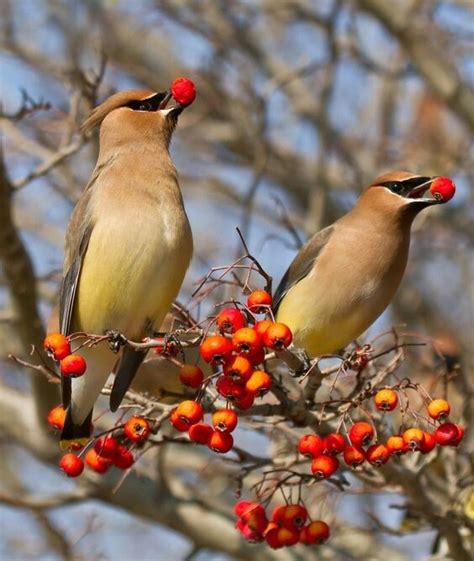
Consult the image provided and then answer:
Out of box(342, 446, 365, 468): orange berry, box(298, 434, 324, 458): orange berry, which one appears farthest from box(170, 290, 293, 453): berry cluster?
box(342, 446, 365, 468): orange berry

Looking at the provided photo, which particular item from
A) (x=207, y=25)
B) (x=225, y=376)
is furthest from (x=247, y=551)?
(x=207, y=25)

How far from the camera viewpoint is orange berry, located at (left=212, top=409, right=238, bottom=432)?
317 cm

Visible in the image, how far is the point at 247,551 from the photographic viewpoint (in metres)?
5.27

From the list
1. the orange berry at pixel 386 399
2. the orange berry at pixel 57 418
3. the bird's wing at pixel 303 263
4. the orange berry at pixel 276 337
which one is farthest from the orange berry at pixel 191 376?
the bird's wing at pixel 303 263

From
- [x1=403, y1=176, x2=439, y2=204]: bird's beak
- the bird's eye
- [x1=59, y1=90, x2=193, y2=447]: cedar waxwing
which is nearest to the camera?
[x1=59, y1=90, x2=193, y2=447]: cedar waxwing

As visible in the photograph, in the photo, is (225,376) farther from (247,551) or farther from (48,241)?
(48,241)

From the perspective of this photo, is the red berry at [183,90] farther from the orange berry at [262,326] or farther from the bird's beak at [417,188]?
the orange berry at [262,326]

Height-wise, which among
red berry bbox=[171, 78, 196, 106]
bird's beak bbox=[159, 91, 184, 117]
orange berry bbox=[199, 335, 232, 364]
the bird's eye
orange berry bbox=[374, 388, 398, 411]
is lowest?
the bird's eye

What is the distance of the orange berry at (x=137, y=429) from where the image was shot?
327 cm

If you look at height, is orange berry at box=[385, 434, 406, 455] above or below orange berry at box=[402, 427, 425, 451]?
below

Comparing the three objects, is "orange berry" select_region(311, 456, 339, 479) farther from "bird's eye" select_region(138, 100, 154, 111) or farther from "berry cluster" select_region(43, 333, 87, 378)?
"bird's eye" select_region(138, 100, 154, 111)

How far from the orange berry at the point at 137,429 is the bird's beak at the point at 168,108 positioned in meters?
1.37

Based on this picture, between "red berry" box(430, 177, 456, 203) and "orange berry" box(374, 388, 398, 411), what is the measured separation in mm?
823

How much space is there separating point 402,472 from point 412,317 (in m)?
4.67
